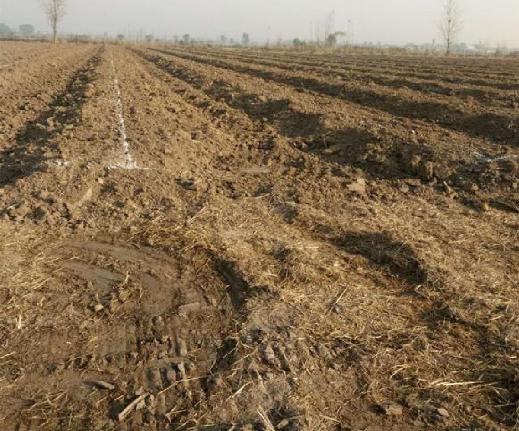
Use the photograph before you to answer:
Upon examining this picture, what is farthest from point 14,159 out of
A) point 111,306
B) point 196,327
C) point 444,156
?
point 444,156

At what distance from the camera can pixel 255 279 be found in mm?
4367

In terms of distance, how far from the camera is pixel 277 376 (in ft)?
10.7

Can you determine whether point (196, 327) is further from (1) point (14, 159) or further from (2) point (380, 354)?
(1) point (14, 159)

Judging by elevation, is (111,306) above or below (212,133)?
below

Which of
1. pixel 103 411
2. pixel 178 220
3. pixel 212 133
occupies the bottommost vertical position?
pixel 103 411

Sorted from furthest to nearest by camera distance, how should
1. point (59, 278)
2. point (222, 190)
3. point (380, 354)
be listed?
point (222, 190)
point (59, 278)
point (380, 354)

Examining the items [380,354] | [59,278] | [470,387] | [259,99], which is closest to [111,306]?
[59,278]

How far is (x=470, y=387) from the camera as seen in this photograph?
3.24 m

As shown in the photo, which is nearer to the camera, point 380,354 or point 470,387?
point 470,387

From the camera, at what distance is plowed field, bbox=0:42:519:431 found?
3.11 meters

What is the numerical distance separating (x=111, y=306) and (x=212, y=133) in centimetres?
576

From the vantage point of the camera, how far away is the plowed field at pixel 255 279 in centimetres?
311

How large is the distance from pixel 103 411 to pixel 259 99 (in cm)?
1072

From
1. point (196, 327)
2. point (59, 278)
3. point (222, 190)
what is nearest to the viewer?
point (196, 327)
